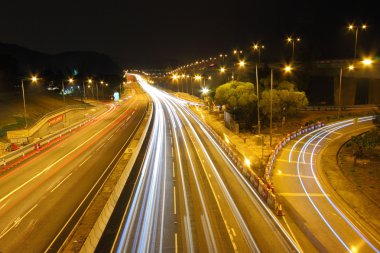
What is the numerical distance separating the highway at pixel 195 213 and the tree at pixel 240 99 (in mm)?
26886

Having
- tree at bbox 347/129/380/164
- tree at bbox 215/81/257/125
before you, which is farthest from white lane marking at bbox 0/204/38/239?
tree at bbox 215/81/257/125

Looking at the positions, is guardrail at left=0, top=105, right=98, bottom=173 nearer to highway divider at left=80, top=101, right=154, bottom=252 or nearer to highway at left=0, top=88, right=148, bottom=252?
highway at left=0, top=88, right=148, bottom=252

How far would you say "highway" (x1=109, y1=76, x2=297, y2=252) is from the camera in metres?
19.0

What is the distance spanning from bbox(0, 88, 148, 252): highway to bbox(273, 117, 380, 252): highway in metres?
14.5

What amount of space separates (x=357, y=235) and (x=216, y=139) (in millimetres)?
30417

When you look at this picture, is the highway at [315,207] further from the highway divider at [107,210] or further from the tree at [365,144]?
the highway divider at [107,210]

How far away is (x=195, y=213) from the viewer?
76.7 ft

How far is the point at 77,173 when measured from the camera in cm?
3406

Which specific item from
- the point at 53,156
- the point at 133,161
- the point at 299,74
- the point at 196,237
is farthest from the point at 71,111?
the point at 196,237

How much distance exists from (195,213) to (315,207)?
27.5ft

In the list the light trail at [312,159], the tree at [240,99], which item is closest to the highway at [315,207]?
the light trail at [312,159]

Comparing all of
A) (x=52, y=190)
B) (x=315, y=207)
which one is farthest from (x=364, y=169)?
(x=52, y=190)

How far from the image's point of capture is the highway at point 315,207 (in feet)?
63.3

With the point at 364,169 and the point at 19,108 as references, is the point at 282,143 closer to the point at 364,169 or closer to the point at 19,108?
the point at 364,169
